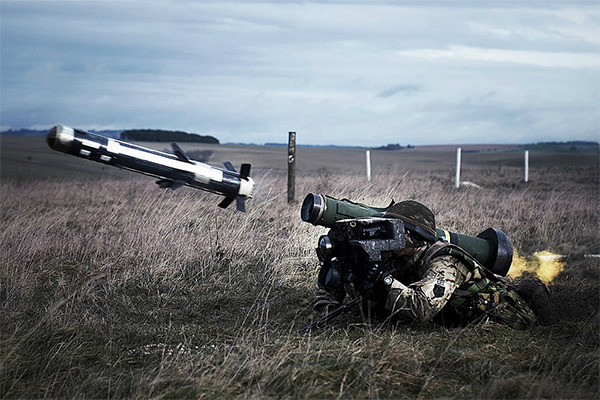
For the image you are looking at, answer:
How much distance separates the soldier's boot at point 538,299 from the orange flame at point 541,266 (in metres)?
2.15

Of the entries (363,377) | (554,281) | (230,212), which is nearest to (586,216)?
(554,281)

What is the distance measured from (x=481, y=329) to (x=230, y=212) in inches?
248

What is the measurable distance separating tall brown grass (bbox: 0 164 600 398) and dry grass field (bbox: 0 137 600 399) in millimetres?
17

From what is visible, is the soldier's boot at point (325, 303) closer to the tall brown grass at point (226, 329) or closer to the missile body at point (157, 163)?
the tall brown grass at point (226, 329)

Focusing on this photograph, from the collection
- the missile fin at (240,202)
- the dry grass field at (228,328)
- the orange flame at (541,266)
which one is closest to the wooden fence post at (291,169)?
the dry grass field at (228,328)

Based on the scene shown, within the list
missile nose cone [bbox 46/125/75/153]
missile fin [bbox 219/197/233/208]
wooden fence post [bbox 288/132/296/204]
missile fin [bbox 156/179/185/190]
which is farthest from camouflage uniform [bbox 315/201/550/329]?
wooden fence post [bbox 288/132/296/204]

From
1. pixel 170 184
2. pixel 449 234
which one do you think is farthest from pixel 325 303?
pixel 170 184

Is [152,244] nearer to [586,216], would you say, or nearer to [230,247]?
[230,247]

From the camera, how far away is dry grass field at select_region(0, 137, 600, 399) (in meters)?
4.06

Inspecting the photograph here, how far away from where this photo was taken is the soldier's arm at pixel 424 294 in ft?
15.7

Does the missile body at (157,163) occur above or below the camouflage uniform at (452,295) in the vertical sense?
above

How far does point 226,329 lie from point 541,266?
484 cm

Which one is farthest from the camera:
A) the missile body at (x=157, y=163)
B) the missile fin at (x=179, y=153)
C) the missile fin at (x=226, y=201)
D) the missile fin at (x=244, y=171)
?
the missile fin at (x=226, y=201)

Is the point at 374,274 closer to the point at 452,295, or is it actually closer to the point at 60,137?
the point at 452,295
